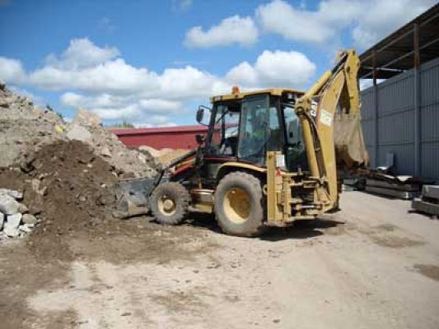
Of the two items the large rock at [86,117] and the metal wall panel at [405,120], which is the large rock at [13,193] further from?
the metal wall panel at [405,120]

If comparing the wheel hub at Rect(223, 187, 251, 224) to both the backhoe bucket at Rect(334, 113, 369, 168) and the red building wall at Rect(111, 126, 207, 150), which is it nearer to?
the backhoe bucket at Rect(334, 113, 369, 168)

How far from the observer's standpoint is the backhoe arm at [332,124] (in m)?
9.98

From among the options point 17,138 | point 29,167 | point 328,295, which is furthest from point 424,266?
point 17,138

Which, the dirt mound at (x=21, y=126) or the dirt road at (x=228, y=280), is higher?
the dirt mound at (x=21, y=126)

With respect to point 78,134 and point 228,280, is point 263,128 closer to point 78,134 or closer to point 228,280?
point 228,280

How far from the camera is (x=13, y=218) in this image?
1032 cm

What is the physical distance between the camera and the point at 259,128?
1046cm

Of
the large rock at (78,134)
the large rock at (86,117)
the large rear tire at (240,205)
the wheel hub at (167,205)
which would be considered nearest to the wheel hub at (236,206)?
Result: the large rear tire at (240,205)

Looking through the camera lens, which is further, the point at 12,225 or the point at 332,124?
the point at 332,124

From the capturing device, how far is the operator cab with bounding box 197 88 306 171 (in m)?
10.3

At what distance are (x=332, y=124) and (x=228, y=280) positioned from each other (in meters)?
4.41

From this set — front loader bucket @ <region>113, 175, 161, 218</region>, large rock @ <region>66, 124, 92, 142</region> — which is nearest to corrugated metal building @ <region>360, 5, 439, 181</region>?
front loader bucket @ <region>113, 175, 161, 218</region>

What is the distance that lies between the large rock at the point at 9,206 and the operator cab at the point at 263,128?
13.1 ft

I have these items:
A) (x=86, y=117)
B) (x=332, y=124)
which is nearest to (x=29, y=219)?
(x=332, y=124)
